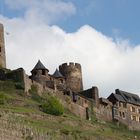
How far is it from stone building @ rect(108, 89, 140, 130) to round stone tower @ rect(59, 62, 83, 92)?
16.7ft

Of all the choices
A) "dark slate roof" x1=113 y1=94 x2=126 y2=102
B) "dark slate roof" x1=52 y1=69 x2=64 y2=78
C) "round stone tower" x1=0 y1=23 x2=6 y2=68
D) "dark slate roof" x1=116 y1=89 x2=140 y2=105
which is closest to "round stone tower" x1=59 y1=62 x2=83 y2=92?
"dark slate roof" x1=52 y1=69 x2=64 y2=78

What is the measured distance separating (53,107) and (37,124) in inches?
394

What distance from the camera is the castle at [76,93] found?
292ft

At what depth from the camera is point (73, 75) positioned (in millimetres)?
103188

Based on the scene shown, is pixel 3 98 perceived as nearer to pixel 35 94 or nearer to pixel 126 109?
pixel 35 94

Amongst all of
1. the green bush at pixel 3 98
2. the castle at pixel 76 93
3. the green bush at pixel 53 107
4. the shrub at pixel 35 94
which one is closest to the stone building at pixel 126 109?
the castle at pixel 76 93

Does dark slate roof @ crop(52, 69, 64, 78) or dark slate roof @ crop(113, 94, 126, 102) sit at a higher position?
dark slate roof @ crop(52, 69, 64, 78)

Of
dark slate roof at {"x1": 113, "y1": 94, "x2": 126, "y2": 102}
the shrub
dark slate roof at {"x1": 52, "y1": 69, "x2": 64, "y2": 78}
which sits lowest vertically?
the shrub

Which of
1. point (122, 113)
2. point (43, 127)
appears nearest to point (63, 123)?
point (43, 127)

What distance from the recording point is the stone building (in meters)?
100

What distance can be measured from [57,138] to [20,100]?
39.8ft

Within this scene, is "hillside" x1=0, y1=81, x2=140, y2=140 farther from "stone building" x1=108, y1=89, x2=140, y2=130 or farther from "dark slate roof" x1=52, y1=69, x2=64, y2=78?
"dark slate roof" x1=52, y1=69, x2=64, y2=78

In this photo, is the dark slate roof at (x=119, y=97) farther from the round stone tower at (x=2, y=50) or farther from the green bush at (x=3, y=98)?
the green bush at (x=3, y=98)

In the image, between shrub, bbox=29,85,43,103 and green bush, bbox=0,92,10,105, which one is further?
shrub, bbox=29,85,43,103
